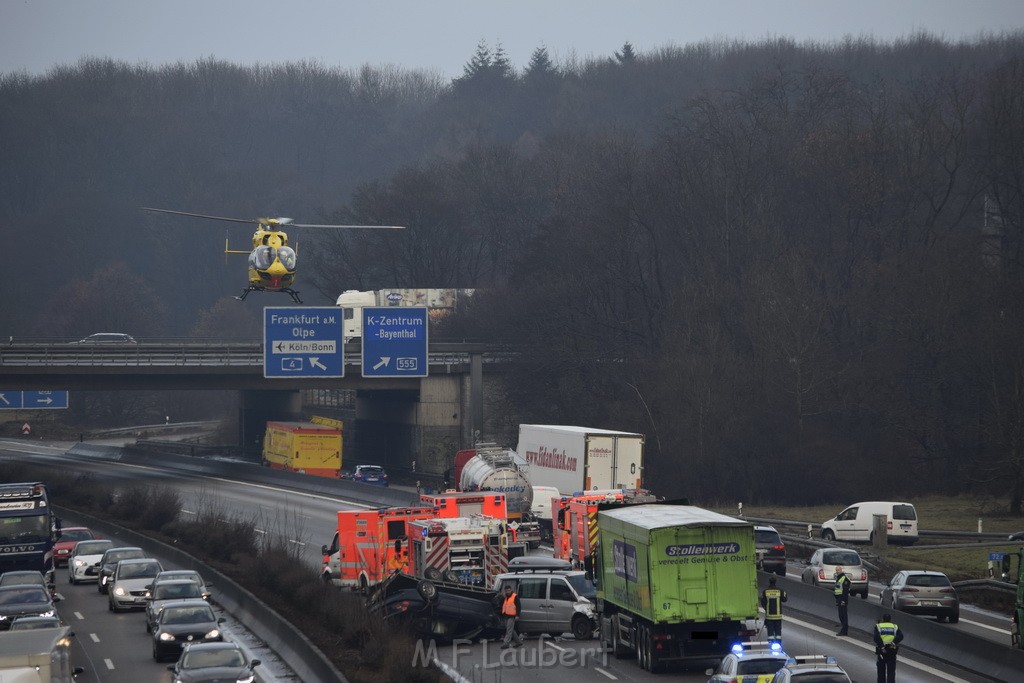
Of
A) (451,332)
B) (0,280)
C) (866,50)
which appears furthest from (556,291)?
(0,280)

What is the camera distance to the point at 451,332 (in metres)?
100

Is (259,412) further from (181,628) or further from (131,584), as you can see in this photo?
(181,628)

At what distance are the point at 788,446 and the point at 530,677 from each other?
148ft

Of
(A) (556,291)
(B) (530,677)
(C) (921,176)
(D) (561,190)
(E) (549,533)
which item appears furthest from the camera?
(D) (561,190)

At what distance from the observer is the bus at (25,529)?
133 ft

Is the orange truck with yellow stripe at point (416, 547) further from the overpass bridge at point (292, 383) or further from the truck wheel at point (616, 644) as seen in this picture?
the overpass bridge at point (292, 383)

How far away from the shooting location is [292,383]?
76500 mm

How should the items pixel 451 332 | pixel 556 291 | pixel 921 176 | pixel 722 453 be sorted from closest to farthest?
pixel 722 453 < pixel 921 176 < pixel 556 291 < pixel 451 332

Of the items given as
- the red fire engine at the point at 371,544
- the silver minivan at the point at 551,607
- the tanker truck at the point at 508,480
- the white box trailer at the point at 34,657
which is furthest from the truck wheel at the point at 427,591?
the tanker truck at the point at 508,480

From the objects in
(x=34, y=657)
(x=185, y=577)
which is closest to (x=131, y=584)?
(x=185, y=577)

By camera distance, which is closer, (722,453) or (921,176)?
(722,453)

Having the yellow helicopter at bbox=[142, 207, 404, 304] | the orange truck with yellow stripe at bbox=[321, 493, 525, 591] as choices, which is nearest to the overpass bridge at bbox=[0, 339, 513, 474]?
the yellow helicopter at bbox=[142, 207, 404, 304]

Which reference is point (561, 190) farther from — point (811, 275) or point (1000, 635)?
point (1000, 635)

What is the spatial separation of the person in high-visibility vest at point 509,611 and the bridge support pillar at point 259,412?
67379 mm
